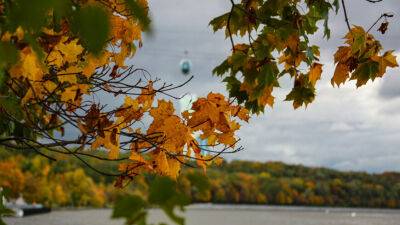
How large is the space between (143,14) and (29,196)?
86.0m

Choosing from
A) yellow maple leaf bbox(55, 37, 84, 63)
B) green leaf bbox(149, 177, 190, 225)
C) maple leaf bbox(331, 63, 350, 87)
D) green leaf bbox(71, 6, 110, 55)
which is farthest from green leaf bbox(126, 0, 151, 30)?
maple leaf bbox(331, 63, 350, 87)

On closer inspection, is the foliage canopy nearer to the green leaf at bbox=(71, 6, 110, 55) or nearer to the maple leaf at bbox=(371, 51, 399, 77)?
the maple leaf at bbox=(371, 51, 399, 77)

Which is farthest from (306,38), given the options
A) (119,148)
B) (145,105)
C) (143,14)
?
(143,14)

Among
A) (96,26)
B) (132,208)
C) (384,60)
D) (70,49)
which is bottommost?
(132,208)

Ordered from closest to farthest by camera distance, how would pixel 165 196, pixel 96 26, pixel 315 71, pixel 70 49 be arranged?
pixel 96 26 < pixel 165 196 < pixel 70 49 < pixel 315 71

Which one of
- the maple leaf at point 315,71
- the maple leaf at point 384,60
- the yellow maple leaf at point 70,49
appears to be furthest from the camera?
the maple leaf at point 315,71

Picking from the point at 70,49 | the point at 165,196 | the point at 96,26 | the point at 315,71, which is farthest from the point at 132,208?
the point at 315,71

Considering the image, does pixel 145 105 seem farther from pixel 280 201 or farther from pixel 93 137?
pixel 280 201

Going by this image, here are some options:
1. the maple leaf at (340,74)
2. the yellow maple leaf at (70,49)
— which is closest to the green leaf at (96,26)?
the yellow maple leaf at (70,49)

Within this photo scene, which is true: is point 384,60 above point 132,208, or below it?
above

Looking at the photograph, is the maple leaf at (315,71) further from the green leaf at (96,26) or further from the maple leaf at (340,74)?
the green leaf at (96,26)

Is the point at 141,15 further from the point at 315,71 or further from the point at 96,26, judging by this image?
the point at 315,71

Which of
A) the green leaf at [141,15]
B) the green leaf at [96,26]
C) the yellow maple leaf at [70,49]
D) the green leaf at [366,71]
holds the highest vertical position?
the green leaf at [366,71]

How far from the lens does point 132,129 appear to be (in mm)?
3361
